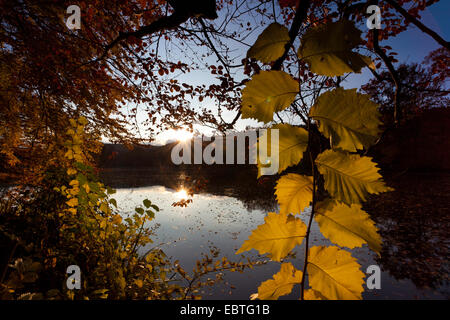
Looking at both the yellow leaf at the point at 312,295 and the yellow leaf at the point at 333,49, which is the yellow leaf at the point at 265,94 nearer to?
the yellow leaf at the point at 333,49

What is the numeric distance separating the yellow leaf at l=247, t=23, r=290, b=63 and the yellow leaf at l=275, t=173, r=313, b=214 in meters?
0.27

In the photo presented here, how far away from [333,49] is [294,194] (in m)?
0.32

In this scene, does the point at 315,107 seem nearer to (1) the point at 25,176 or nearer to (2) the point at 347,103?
(2) the point at 347,103

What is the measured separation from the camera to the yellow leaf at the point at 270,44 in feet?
1.41

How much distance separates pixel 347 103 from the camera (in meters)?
0.39

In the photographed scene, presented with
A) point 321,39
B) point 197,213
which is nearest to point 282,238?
point 321,39

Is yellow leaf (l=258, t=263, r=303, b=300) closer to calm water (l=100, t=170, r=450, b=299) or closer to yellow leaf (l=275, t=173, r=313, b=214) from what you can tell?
Result: yellow leaf (l=275, t=173, r=313, b=214)

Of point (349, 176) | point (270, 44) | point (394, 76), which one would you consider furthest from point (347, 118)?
point (394, 76)

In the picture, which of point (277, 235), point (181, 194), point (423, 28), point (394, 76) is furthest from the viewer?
point (181, 194)

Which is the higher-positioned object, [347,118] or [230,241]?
[347,118]

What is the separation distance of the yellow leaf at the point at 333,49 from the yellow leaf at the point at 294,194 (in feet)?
0.78

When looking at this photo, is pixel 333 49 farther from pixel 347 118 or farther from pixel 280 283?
pixel 280 283

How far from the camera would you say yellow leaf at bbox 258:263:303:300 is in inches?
19.5

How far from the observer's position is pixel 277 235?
1.63 ft
